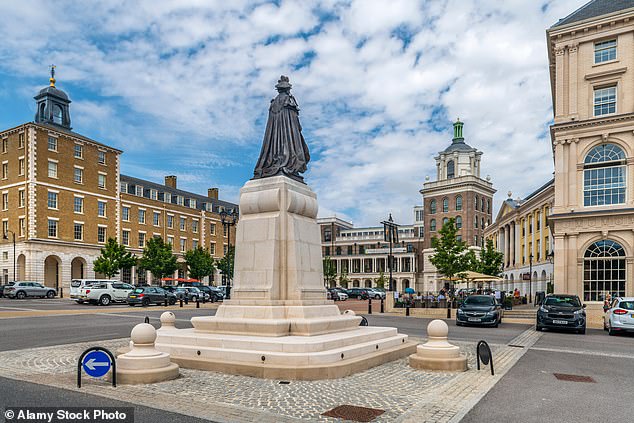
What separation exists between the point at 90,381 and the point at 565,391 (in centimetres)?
870

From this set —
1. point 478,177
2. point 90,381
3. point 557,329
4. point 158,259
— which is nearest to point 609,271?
point 557,329

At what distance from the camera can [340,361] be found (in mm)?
10266

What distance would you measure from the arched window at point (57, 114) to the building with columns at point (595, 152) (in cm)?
5430

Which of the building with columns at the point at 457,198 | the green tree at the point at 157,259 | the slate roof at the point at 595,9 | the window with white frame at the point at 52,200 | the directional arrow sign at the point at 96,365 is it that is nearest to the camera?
the directional arrow sign at the point at 96,365

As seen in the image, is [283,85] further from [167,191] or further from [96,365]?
[167,191]

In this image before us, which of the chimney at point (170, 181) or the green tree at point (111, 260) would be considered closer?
the green tree at point (111, 260)

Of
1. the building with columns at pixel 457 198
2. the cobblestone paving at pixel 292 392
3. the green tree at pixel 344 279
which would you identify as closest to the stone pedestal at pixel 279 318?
the cobblestone paving at pixel 292 392

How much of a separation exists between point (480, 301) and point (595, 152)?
14.0 metres

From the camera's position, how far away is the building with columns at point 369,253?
96.8m

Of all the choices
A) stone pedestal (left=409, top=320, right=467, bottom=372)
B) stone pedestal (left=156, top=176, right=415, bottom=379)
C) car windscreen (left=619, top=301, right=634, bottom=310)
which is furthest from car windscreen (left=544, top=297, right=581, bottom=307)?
stone pedestal (left=409, top=320, right=467, bottom=372)

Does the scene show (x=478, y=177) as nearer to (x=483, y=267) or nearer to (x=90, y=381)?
(x=483, y=267)

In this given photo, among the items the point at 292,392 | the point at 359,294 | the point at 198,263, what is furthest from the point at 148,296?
the point at 359,294

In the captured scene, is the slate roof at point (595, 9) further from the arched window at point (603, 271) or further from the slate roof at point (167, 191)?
the slate roof at point (167, 191)

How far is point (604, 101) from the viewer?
3139cm
